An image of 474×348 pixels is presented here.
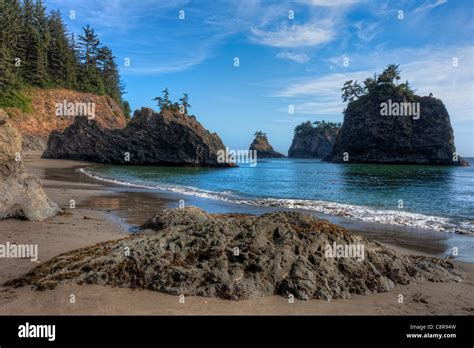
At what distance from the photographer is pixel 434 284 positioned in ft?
22.1

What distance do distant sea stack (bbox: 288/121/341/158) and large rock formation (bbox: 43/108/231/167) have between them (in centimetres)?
11380

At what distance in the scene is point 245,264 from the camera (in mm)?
6141

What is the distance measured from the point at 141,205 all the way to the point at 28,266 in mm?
10698

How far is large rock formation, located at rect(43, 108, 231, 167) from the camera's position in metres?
65.9

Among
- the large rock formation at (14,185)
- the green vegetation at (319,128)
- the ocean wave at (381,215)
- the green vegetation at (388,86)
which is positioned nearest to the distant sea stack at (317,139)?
the green vegetation at (319,128)

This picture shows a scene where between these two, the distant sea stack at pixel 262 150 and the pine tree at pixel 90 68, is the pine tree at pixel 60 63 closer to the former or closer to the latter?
the pine tree at pixel 90 68

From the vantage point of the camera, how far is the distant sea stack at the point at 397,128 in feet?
292

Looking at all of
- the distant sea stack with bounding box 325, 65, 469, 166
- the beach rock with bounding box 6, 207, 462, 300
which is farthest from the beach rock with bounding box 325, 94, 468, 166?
the beach rock with bounding box 6, 207, 462, 300

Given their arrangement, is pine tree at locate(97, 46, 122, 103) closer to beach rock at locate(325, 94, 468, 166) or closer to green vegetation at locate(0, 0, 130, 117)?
green vegetation at locate(0, 0, 130, 117)

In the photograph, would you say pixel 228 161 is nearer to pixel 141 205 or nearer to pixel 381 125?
pixel 381 125

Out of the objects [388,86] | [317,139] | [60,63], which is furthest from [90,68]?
[317,139]

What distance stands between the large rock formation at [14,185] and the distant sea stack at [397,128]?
80.2 m

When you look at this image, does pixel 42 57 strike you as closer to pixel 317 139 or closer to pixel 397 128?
pixel 397 128

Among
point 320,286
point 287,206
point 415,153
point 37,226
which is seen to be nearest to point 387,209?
point 287,206
